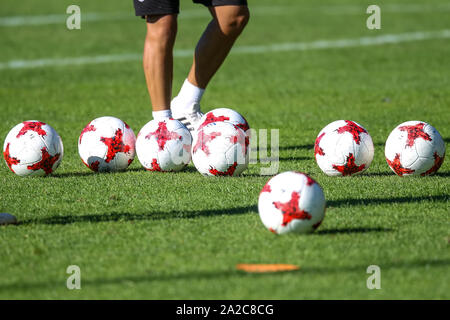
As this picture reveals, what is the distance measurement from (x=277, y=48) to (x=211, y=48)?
8.05 meters

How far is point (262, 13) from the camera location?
21.2 meters

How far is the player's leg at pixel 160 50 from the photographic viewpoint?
23.8 feet

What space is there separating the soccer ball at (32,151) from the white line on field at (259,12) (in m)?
13.2

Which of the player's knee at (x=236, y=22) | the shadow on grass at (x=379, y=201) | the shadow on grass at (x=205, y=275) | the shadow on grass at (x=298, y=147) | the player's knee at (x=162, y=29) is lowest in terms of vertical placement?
the shadow on grass at (x=205, y=275)

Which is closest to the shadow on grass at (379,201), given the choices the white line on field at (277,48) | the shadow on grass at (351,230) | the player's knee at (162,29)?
the shadow on grass at (351,230)

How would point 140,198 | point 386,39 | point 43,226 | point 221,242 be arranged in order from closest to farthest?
point 221,242 → point 43,226 → point 140,198 → point 386,39

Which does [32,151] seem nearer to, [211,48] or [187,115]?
[187,115]

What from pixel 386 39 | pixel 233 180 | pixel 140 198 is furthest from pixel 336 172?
pixel 386 39

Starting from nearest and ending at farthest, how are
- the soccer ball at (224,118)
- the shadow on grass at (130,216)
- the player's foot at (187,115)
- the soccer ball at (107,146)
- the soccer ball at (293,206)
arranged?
the soccer ball at (293,206), the shadow on grass at (130,216), the soccer ball at (107,146), the soccer ball at (224,118), the player's foot at (187,115)

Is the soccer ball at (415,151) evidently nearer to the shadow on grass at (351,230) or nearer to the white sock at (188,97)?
the shadow on grass at (351,230)

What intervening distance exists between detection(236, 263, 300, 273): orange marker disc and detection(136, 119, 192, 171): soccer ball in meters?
2.44

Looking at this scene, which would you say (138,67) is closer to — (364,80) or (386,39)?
(364,80)

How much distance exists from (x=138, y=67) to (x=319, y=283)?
10.2m
